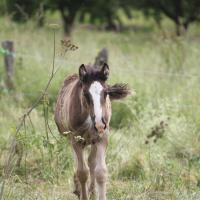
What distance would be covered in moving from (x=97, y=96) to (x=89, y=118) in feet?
1.35

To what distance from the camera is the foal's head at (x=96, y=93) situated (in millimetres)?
5398

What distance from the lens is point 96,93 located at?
548cm

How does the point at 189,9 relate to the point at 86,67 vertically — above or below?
above

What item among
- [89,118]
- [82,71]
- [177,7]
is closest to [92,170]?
[89,118]

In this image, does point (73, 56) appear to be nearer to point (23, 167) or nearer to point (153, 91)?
point (153, 91)

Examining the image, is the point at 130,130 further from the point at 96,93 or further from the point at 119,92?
the point at 96,93

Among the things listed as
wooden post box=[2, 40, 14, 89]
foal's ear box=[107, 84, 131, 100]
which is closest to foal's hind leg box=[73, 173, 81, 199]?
foal's ear box=[107, 84, 131, 100]

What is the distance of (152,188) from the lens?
22.3ft

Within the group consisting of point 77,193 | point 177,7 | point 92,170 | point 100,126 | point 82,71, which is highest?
point 177,7

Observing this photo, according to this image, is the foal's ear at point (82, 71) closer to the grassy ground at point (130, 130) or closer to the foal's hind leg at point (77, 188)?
the grassy ground at point (130, 130)

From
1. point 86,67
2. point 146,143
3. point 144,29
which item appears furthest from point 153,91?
point 144,29

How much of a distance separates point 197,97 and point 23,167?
388 cm

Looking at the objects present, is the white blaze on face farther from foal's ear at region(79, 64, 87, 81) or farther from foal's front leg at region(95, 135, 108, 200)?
foal's front leg at region(95, 135, 108, 200)

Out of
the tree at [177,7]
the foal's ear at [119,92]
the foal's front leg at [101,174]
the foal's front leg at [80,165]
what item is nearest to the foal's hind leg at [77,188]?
the foal's front leg at [80,165]
